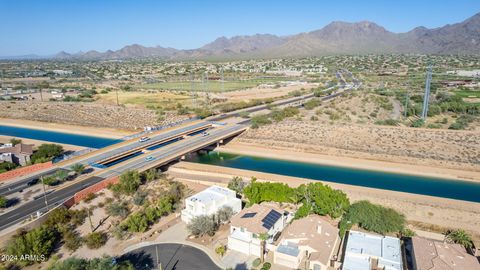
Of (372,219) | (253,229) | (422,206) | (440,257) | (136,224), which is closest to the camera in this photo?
(440,257)

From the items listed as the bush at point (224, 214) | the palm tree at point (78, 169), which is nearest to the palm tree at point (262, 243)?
the bush at point (224, 214)

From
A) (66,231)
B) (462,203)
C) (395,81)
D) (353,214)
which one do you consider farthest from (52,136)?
(395,81)

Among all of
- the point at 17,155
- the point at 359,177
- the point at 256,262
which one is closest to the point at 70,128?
the point at 17,155

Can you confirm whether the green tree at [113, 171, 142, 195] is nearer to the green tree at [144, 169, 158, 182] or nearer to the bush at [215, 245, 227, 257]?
the green tree at [144, 169, 158, 182]

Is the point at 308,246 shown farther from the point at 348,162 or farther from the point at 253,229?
the point at 348,162

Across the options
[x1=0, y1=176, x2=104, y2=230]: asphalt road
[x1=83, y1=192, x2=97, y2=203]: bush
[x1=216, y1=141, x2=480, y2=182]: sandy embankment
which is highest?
[x1=0, y1=176, x2=104, y2=230]: asphalt road

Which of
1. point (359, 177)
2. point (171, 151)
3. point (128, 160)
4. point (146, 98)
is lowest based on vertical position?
point (359, 177)

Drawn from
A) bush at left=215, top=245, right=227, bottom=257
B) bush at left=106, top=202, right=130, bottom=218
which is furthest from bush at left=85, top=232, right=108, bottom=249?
bush at left=215, top=245, right=227, bottom=257
